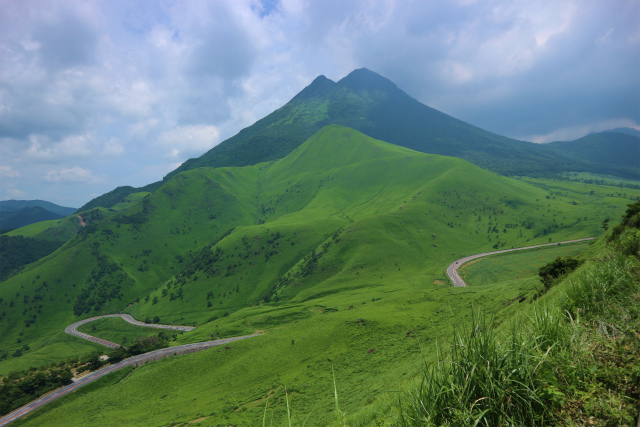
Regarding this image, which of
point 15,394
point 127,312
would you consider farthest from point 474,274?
point 127,312

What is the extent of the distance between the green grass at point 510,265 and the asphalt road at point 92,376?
8188 centimetres

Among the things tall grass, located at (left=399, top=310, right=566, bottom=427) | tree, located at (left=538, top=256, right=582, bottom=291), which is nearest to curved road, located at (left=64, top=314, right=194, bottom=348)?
tree, located at (left=538, top=256, right=582, bottom=291)

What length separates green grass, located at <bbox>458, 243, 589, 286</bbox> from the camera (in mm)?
97031

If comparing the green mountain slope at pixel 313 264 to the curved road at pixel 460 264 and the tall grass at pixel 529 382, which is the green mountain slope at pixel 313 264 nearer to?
the curved road at pixel 460 264

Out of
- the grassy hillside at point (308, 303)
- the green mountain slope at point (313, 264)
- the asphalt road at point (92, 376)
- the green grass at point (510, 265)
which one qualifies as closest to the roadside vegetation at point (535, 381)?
the grassy hillside at point (308, 303)

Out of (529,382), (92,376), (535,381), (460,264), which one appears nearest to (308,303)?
(92,376)

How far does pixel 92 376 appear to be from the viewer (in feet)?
249

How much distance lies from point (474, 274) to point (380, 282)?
33634 millimetres

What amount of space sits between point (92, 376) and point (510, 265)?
425 ft

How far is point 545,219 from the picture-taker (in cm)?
16138

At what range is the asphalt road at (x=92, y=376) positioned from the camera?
2613 inches

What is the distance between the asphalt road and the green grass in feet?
269

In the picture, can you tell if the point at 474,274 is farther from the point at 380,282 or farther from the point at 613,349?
the point at 613,349

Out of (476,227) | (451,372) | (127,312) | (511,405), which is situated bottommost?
(127,312)
